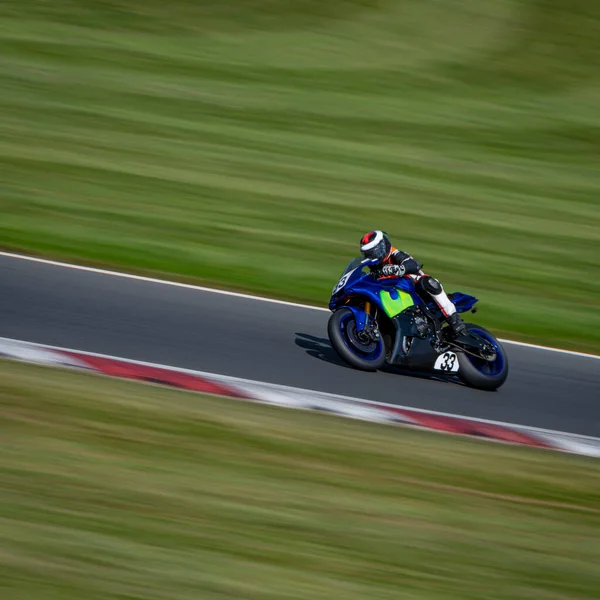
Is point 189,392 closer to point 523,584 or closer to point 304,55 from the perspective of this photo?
point 523,584

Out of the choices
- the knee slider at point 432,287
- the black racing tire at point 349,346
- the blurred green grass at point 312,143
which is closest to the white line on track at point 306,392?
the black racing tire at point 349,346

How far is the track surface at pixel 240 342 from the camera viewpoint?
32.6 feet

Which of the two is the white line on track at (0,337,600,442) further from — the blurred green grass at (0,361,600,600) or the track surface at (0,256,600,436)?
the blurred green grass at (0,361,600,600)

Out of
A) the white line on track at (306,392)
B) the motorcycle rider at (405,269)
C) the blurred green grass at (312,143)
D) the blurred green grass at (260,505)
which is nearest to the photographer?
the blurred green grass at (260,505)

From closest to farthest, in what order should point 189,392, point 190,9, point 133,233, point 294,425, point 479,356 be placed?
point 294,425
point 189,392
point 479,356
point 133,233
point 190,9

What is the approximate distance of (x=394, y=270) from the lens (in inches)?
407

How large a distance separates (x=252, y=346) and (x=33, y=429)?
3652 mm

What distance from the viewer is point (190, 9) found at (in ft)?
83.0

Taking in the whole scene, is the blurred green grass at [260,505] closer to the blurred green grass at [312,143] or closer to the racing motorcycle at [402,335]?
the racing motorcycle at [402,335]

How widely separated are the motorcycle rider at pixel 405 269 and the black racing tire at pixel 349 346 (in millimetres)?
621

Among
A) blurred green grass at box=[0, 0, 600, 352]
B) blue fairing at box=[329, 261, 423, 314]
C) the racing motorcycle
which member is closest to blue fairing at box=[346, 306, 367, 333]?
the racing motorcycle

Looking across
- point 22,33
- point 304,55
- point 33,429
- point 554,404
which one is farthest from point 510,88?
point 33,429

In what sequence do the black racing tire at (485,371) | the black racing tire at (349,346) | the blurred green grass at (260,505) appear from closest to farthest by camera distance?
the blurred green grass at (260,505), the black racing tire at (349,346), the black racing tire at (485,371)

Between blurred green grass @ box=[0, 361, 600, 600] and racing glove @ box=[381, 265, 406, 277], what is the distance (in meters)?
2.16
